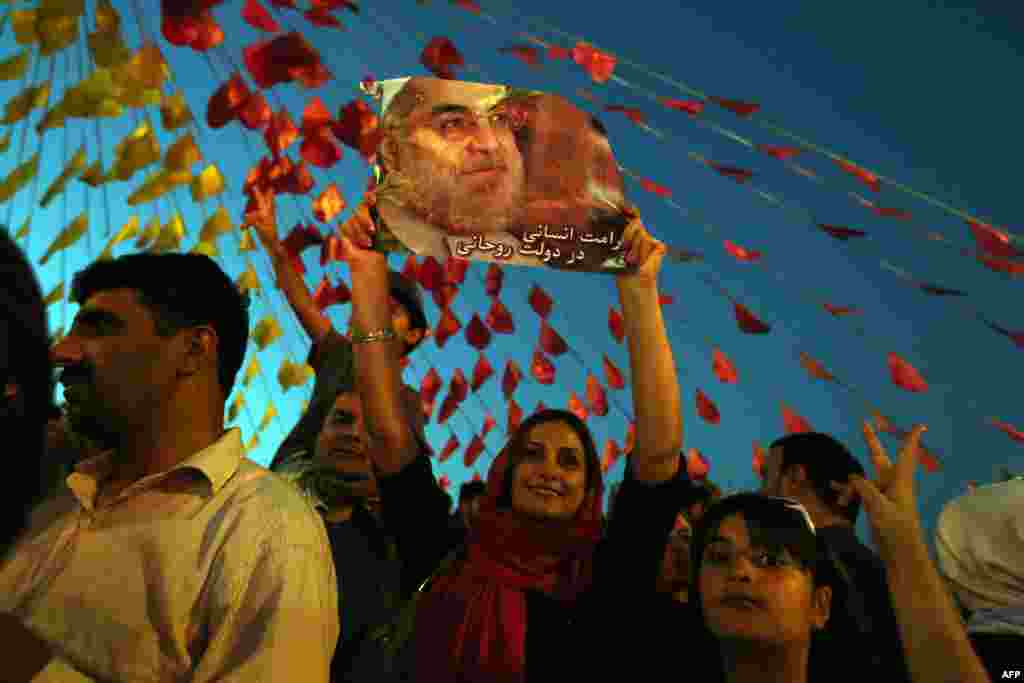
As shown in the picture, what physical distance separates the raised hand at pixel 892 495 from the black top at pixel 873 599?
0.24 m

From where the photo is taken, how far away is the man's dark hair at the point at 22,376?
108 cm

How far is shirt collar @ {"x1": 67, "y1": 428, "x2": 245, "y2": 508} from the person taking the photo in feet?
6.05

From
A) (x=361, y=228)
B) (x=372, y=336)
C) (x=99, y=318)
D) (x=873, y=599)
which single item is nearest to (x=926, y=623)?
(x=873, y=599)

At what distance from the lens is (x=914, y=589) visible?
2172 millimetres

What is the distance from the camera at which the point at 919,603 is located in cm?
215

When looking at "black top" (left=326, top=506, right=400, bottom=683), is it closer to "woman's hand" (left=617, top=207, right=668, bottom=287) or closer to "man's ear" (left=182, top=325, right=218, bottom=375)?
"man's ear" (left=182, top=325, right=218, bottom=375)

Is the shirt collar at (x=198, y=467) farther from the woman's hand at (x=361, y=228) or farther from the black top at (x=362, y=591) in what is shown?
the black top at (x=362, y=591)

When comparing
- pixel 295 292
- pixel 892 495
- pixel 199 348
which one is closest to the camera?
pixel 199 348

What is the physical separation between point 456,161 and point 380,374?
0.68m

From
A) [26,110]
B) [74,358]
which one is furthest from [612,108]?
[26,110]

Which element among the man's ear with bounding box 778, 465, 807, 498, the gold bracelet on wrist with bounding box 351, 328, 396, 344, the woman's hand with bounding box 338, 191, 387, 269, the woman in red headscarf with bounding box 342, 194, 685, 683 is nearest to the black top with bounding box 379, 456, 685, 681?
the woman in red headscarf with bounding box 342, 194, 685, 683

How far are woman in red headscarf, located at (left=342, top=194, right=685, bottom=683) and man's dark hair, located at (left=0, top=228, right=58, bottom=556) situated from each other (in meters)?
1.48

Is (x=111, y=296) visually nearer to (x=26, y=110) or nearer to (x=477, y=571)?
(x=477, y=571)

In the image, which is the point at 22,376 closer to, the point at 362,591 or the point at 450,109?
the point at 450,109
